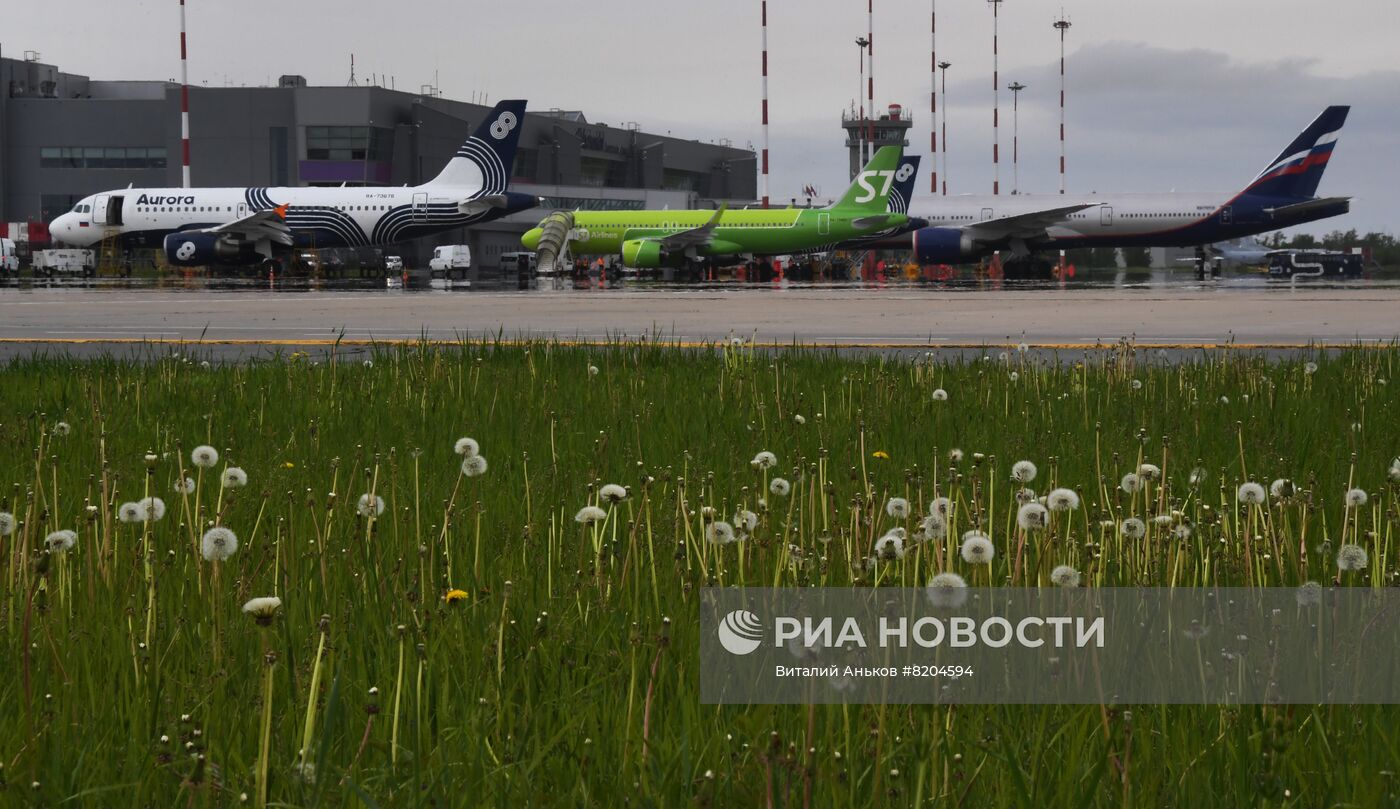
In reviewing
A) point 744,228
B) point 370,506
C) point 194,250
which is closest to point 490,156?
point 744,228

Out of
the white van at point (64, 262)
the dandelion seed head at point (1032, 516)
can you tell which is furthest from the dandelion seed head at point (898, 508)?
the white van at point (64, 262)

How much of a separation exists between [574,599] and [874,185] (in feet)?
169

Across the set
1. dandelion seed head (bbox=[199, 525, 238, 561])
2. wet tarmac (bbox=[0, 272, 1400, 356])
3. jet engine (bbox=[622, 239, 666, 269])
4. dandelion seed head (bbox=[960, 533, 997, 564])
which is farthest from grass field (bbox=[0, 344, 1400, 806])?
jet engine (bbox=[622, 239, 666, 269])

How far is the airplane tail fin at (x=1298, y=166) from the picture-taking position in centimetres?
5312

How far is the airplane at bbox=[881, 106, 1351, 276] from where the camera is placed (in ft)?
173

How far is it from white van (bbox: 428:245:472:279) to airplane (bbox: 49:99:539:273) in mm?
2431

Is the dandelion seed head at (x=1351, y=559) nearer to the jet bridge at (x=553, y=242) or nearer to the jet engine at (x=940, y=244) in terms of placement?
the jet engine at (x=940, y=244)

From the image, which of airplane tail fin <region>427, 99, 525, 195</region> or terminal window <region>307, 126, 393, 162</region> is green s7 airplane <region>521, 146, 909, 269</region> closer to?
airplane tail fin <region>427, 99, 525, 195</region>

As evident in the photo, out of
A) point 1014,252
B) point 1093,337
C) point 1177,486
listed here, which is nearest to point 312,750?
point 1177,486

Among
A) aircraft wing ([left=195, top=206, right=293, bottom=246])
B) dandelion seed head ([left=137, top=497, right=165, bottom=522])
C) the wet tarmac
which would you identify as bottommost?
dandelion seed head ([left=137, top=497, right=165, bottom=522])

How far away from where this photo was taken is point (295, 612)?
3.04m

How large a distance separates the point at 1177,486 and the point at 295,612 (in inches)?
123

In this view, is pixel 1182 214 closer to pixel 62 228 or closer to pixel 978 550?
pixel 62 228

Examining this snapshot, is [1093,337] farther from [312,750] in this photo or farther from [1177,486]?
[312,750]
